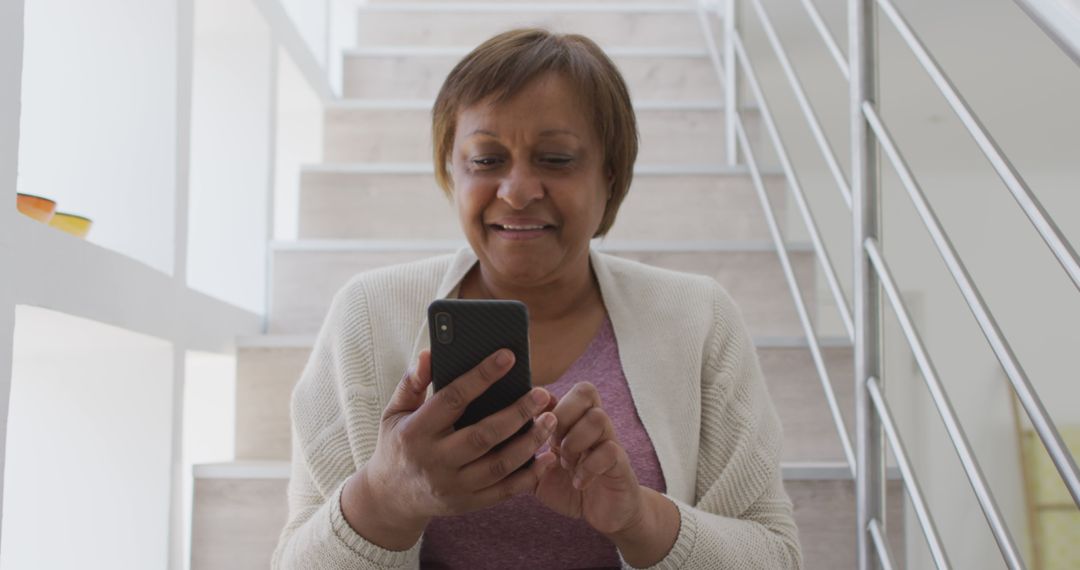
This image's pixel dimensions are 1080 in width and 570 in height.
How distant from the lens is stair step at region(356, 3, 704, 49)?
302cm

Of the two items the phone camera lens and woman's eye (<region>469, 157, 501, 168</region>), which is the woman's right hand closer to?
the phone camera lens

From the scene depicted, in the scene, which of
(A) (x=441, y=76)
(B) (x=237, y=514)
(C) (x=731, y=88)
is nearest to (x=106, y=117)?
(B) (x=237, y=514)

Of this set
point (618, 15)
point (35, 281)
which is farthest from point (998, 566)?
point (618, 15)

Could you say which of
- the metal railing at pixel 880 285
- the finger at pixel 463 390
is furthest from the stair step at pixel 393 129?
the finger at pixel 463 390

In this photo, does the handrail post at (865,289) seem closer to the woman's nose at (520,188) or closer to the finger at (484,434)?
the woman's nose at (520,188)

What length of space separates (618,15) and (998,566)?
2.11 meters

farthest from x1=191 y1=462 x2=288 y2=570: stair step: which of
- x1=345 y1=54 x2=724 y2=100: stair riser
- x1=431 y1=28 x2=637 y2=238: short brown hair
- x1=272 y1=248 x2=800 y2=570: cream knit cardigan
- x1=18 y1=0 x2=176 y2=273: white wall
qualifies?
x1=345 y1=54 x2=724 y2=100: stair riser

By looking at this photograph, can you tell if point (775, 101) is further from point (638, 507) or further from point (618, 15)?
point (638, 507)

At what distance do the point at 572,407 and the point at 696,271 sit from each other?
3.67ft

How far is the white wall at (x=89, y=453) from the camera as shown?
1422 millimetres

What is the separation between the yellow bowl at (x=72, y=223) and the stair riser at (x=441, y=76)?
1.50 m

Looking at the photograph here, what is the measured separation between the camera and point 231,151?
2.09 metres

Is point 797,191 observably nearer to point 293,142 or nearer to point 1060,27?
point 1060,27

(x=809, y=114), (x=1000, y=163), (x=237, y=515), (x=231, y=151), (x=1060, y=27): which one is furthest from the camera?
(x=231, y=151)
